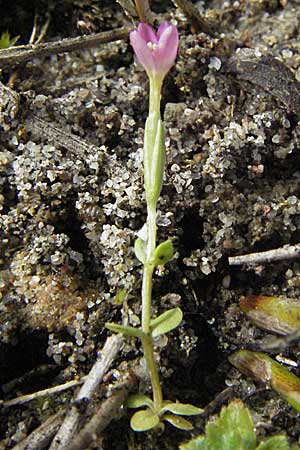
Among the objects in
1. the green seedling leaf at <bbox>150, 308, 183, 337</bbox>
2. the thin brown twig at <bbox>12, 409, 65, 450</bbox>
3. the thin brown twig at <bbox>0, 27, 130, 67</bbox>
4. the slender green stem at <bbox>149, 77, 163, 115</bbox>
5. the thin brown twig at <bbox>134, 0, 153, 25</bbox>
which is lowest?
the thin brown twig at <bbox>12, 409, 65, 450</bbox>

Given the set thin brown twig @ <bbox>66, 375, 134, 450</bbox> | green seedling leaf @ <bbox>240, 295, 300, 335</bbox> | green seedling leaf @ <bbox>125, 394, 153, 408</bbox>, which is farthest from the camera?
green seedling leaf @ <bbox>240, 295, 300, 335</bbox>

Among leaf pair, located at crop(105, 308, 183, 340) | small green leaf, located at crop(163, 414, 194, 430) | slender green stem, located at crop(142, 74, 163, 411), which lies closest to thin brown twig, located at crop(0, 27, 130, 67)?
slender green stem, located at crop(142, 74, 163, 411)

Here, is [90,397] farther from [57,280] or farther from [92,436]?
[57,280]

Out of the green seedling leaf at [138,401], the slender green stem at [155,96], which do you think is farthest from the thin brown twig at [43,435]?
the slender green stem at [155,96]

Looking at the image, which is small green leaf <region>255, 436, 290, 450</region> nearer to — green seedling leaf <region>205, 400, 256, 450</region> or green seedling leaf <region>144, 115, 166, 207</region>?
green seedling leaf <region>205, 400, 256, 450</region>

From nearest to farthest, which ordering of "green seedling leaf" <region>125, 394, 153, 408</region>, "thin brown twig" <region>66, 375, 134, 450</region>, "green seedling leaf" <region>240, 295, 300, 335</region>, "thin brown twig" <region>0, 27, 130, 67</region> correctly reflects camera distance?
"thin brown twig" <region>66, 375, 134, 450</region>, "green seedling leaf" <region>125, 394, 153, 408</region>, "green seedling leaf" <region>240, 295, 300, 335</region>, "thin brown twig" <region>0, 27, 130, 67</region>

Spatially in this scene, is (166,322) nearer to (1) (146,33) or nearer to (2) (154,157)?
(2) (154,157)

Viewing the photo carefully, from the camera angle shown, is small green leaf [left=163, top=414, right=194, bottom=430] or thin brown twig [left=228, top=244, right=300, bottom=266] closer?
small green leaf [left=163, top=414, right=194, bottom=430]

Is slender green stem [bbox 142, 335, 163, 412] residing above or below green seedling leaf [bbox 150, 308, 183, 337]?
below

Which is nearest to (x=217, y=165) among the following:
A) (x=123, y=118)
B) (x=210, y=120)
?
(x=210, y=120)
